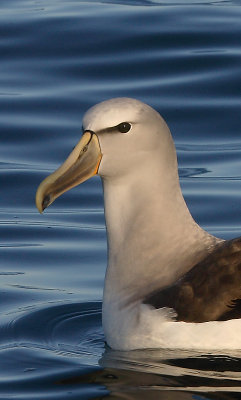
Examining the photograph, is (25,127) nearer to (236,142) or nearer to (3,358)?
(236,142)

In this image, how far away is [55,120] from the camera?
39.8 feet

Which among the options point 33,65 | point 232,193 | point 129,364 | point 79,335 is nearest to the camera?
point 129,364

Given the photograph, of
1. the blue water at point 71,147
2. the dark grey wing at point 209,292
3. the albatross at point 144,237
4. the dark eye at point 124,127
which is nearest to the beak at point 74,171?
the albatross at point 144,237

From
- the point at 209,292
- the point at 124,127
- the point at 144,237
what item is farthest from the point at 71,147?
the point at 209,292

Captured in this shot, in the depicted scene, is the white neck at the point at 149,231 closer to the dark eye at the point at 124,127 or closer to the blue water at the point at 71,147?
the dark eye at the point at 124,127

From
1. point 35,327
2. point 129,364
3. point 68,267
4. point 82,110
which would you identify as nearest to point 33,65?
point 82,110

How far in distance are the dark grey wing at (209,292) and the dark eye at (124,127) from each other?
74cm

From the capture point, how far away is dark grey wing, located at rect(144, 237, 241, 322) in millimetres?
6379

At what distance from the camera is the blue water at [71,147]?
655 centimetres

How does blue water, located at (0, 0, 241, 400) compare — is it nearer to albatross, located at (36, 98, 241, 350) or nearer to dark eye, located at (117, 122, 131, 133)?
albatross, located at (36, 98, 241, 350)

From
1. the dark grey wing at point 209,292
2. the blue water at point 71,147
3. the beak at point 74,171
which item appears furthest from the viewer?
the beak at point 74,171

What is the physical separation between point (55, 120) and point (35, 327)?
4825 mm

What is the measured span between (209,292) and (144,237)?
603mm

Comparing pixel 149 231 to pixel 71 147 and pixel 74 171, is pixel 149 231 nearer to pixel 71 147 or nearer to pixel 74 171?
pixel 74 171
